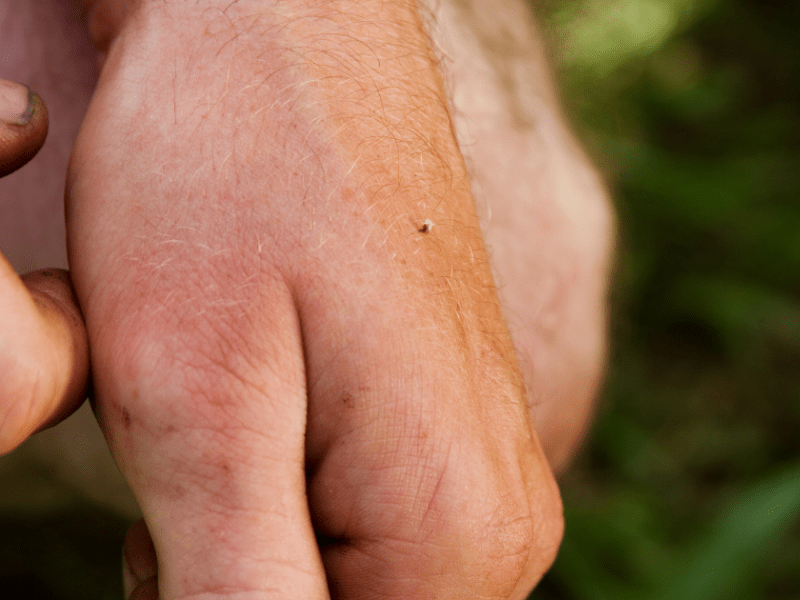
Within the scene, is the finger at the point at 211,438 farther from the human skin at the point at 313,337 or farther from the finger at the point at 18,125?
the finger at the point at 18,125

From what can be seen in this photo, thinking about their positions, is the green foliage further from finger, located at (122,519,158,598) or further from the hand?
the hand

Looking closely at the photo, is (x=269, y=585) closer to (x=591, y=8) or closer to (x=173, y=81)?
(x=173, y=81)

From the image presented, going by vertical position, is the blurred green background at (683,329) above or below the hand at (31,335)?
below

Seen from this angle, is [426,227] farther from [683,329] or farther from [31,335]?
[683,329]

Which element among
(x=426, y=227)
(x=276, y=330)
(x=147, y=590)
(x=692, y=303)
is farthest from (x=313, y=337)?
(x=692, y=303)

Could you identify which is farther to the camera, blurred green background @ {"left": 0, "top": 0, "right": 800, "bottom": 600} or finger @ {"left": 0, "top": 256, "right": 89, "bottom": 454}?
blurred green background @ {"left": 0, "top": 0, "right": 800, "bottom": 600}

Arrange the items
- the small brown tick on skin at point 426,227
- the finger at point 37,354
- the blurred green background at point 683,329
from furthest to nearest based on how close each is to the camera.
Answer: the blurred green background at point 683,329, the small brown tick on skin at point 426,227, the finger at point 37,354

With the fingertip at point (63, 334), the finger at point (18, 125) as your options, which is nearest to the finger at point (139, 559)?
the fingertip at point (63, 334)

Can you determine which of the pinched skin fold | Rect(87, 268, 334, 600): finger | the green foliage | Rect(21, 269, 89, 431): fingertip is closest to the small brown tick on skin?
the pinched skin fold
